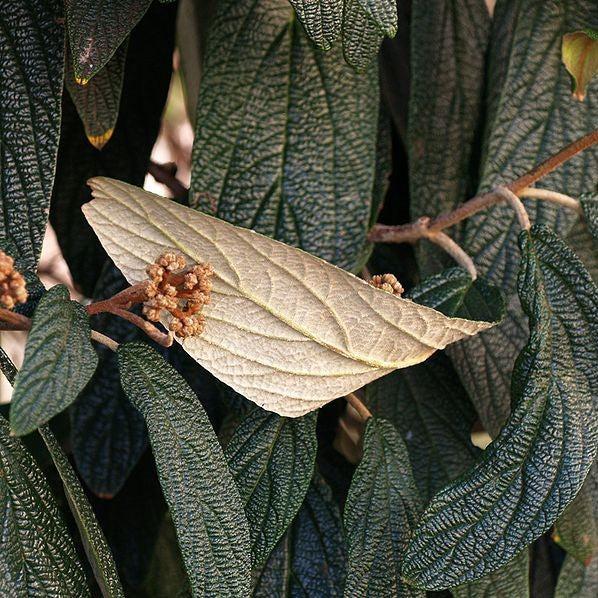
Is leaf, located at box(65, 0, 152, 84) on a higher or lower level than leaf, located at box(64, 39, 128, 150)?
higher

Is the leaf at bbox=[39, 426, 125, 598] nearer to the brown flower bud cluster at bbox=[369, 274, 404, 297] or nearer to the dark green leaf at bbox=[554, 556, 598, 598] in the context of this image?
the brown flower bud cluster at bbox=[369, 274, 404, 297]

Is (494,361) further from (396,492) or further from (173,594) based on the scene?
(173,594)

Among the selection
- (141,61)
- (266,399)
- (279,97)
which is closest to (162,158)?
(141,61)

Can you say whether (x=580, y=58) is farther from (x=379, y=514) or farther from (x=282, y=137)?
(x=379, y=514)

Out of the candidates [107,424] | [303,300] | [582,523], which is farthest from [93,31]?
[582,523]

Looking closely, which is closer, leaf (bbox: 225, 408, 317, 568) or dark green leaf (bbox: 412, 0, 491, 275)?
leaf (bbox: 225, 408, 317, 568)

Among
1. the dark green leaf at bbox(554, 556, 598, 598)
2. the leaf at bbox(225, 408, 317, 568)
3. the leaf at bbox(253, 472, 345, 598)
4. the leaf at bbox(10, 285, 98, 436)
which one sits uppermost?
the leaf at bbox(10, 285, 98, 436)

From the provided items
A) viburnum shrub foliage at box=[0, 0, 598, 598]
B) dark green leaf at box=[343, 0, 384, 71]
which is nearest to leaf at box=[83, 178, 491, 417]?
viburnum shrub foliage at box=[0, 0, 598, 598]

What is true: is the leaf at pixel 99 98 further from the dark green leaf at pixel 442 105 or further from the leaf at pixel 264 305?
the dark green leaf at pixel 442 105
